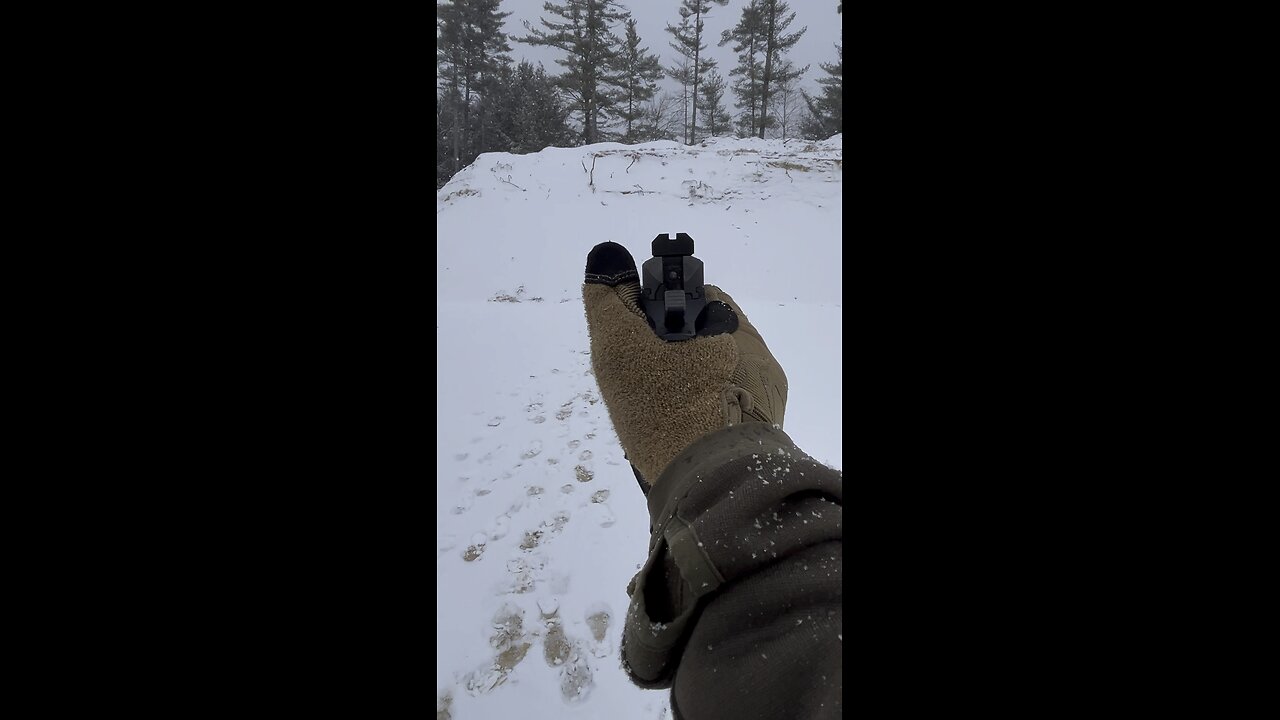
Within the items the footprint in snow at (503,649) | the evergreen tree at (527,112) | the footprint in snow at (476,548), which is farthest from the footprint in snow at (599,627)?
the evergreen tree at (527,112)

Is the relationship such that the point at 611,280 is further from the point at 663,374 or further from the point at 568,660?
the point at 568,660

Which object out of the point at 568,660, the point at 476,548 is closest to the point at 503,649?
the point at 568,660

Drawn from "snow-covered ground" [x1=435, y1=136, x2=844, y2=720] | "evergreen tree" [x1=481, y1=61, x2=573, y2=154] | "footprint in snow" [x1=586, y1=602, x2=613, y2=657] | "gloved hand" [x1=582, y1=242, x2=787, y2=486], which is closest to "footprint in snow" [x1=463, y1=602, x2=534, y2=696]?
"snow-covered ground" [x1=435, y1=136, x2=844, y2=720]

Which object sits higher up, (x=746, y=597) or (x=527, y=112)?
(x=527, y=112)

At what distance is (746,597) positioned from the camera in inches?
26.5

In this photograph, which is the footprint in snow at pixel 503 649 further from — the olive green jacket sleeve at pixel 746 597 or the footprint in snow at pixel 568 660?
the olive green jacket sleeve at pixel 746 597

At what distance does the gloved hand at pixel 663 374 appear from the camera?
1236 millimetres

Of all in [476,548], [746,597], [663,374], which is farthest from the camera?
[476,548]

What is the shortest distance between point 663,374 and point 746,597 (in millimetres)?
698

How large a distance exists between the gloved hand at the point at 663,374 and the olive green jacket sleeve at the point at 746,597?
1.33 feet
